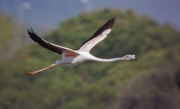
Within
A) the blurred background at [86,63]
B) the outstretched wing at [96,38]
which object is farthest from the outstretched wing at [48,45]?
the blurred background at [86,63]

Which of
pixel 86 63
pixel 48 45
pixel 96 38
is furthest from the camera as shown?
pixel 86 63

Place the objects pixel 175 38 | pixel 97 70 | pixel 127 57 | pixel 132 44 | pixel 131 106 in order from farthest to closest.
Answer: pixel 175 38 → pixel 132 44 → pixel 97 70 → pixel 131 106 → pixel 127 57

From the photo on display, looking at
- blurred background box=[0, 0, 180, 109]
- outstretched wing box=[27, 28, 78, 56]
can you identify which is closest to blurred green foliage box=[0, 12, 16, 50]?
blurred background box=[0, 0, 180, 109]

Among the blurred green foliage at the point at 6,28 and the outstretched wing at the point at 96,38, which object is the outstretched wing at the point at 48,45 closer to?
the outstretched wing at the point at 96,38

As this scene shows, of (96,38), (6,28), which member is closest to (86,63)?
(6,28)

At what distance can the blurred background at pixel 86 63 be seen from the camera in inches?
1470

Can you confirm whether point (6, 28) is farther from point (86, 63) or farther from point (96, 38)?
point (96, 38)

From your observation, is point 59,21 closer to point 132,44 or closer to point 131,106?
point 132,44

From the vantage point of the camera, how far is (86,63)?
42.9 m

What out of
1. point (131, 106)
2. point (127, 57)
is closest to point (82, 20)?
point (131, 106)

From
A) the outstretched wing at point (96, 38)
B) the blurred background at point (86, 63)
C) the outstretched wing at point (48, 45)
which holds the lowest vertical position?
the outstretched wing at point (48, 45)

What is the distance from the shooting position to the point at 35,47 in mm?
45250

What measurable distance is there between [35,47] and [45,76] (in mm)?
6142

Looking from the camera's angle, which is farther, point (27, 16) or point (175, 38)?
point (175, 38)
